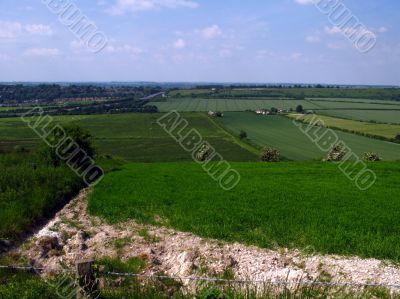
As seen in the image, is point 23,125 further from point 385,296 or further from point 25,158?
point 385,296

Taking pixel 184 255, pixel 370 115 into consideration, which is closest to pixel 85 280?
pixel 184 255

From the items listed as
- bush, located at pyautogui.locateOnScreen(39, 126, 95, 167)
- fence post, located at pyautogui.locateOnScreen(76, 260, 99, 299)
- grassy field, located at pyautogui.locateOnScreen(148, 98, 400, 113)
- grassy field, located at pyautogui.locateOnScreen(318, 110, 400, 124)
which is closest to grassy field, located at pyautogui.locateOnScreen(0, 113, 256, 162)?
bush, located at pyautogui.locateOnScreen(39, 126, 95, 167)

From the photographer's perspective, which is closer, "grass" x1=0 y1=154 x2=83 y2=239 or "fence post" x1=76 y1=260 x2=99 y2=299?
"fence post" x1=76 y1=260 x2=99 y2=299

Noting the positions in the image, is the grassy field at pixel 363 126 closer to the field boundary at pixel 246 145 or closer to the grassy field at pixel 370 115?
the grassy field at pixel 370 115

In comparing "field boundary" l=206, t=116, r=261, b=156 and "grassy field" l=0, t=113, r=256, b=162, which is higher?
"field boundary" l=206, t=116, r=261, b=156

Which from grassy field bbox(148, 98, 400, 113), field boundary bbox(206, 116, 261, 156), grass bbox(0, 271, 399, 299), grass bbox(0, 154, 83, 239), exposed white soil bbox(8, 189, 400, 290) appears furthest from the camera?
grassy field bbox(148, 98, 400, 113)

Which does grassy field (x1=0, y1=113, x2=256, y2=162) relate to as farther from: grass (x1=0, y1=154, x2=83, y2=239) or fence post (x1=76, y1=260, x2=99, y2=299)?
fence post (x1=76, y1=260, x2=99, y2=299)

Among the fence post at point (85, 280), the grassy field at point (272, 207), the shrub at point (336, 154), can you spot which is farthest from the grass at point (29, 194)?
the shrub at point (336, 154)

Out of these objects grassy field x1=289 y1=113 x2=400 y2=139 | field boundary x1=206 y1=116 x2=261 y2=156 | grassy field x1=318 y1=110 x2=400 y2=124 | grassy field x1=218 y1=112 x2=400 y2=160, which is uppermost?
grassy field x1=318 y1=110 x2=400 y2=124
